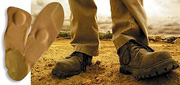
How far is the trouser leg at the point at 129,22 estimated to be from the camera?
3.54 ft

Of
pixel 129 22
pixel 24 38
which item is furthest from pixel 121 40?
pixel 24 38

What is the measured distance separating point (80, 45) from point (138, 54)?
0.29m

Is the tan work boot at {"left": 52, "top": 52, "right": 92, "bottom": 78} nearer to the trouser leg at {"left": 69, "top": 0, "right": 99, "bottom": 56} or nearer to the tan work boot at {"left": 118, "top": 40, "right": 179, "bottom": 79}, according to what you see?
the trouser leg at {"left": 69, "top": 0, "right": 99, "bottom": 56}

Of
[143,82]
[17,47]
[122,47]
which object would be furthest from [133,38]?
[17,47]

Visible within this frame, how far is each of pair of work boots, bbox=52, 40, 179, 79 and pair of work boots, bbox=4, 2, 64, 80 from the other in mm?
336

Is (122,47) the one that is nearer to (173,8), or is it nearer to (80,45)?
(80,45)

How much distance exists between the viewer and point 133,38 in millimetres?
1080

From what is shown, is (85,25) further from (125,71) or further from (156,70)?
(156,70)

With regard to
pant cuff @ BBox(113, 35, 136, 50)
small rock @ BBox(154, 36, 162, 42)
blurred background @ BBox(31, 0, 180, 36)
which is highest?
pant cuff @ BBox(113, 35, 136, 50)

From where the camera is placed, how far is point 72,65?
43.4 inches

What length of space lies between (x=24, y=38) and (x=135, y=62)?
487 millimetres

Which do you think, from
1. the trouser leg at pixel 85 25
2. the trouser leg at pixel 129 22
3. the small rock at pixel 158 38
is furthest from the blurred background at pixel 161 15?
the trouser leg at pixel 129 22

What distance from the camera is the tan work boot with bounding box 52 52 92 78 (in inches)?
42.4

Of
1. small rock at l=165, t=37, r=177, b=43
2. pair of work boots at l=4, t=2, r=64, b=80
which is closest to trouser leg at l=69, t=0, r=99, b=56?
pair of work boots at l=4, t=2, r=64, b=80
